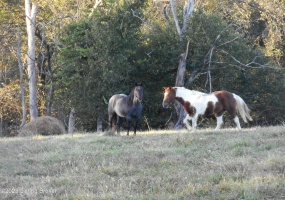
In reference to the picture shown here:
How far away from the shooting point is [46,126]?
744 inches

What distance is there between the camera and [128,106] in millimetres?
16219

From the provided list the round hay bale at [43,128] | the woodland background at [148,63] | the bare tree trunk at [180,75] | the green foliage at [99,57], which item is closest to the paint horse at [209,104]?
Result: the round hay bale at [43,128]

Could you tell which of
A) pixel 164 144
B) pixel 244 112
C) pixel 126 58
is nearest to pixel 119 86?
pixel 126 58

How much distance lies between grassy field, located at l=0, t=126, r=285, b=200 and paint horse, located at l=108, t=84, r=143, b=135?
2173 millimetres

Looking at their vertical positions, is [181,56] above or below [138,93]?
above

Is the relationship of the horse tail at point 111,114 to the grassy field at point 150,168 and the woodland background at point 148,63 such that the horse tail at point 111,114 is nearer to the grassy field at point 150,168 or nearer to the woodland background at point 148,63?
the grassy field at point 150,168

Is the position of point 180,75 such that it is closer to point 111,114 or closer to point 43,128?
point 111,114

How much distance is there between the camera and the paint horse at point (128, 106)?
15.6 meters

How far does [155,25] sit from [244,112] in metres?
10.9

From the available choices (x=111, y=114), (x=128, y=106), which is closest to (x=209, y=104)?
(x=128, y=106)

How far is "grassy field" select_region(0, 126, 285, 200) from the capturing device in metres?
8.05

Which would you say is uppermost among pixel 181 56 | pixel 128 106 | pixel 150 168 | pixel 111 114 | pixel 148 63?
pixel 181 56

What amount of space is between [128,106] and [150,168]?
6434 mm

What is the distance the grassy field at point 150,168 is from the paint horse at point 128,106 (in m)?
2.17
